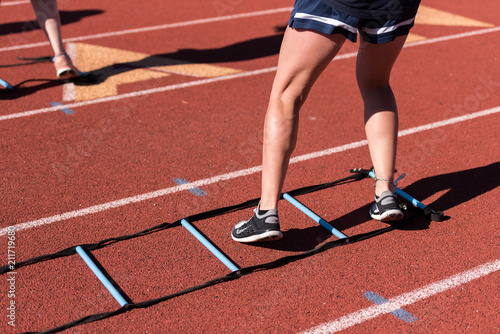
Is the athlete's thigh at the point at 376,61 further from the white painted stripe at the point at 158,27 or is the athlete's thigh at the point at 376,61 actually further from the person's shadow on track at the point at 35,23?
the person's shadow on track at the point at 35,23

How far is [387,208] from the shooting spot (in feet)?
11.4

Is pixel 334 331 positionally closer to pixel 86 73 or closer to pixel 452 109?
pixel 452 109

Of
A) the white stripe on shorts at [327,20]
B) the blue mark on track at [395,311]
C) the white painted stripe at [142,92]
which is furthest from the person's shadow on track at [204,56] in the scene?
the blue mark on track at [395,311]

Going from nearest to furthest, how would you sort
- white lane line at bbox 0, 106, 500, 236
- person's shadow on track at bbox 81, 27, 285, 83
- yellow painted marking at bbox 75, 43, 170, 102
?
white lane line at bbox 0, 106, 500, 236 < yellow painted marking at bbox 75, 43, 170, 102 < person's shadow on track at bbox 81, 27, 285, 83

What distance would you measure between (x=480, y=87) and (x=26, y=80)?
186 inches

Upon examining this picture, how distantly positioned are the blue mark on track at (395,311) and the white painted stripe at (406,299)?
24mm

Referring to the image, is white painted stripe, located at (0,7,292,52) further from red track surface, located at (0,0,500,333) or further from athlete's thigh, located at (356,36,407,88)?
athlete's thigh, located at (356,36,407,88)

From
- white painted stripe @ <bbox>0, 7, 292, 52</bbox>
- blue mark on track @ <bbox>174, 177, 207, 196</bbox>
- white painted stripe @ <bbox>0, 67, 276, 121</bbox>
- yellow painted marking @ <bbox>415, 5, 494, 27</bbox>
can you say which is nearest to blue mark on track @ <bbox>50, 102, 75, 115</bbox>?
white painted stripe @ <bbox>0, 67, 276, 121</bbox>

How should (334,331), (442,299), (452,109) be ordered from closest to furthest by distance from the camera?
(334,331) < (442,299) < (452,109)

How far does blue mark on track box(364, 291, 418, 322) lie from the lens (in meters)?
2.84

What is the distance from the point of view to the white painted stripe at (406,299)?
9.14 ft

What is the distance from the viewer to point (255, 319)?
2824 millimetres

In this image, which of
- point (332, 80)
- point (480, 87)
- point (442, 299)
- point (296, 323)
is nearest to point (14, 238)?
point (296, 323)

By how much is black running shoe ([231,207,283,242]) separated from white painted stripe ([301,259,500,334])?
635 millimetres
